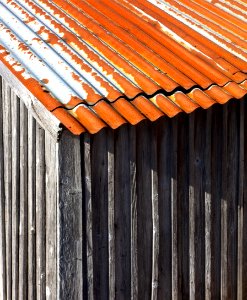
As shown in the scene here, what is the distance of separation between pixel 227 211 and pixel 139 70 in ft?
5.03

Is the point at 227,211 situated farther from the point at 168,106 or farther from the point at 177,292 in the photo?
the point at 168,106

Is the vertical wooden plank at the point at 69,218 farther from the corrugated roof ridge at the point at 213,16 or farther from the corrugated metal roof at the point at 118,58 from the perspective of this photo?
the corrugated roof ridge at the point at 213,16

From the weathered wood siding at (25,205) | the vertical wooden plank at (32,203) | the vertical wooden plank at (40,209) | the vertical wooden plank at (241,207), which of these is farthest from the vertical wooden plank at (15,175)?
the vertical wooden plank at (241,207)

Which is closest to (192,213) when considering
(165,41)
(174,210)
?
(174,210)

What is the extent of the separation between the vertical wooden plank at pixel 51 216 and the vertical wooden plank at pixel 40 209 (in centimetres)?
8

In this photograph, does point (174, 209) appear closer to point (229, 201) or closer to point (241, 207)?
point (229, 201)

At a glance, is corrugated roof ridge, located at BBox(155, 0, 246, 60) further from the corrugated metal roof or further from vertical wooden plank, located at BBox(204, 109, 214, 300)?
vertical wooden plank, located at BBox(204, 109, 214, 300)

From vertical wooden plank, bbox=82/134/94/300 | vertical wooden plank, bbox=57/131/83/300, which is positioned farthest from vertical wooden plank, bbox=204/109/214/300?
vertical wooden plank, bbox=57/131/83/300

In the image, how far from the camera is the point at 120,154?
4.76 m

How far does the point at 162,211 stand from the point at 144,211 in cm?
19

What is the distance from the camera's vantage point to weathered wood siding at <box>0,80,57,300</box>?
4609 millimetres

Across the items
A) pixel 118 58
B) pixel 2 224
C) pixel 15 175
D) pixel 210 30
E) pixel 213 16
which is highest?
pixel 213 16

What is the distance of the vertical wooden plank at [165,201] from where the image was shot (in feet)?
16.5

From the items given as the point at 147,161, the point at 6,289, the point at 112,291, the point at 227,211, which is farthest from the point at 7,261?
the point at 227,211
